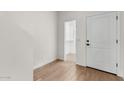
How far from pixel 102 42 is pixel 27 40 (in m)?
2.42

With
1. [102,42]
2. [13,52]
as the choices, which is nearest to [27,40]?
[13,52]

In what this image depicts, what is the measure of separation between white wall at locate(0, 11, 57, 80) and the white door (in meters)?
1.69

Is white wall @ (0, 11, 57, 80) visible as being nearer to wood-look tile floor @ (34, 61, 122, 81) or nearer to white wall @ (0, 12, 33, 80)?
white wall @ (0, 12, 33, 80)

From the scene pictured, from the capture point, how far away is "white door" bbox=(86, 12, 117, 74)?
10.2ft

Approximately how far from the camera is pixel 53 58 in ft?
16.3

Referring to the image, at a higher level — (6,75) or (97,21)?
(97,21)

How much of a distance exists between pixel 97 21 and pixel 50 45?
2.21 meters

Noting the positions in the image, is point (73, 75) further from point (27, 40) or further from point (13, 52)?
point (13, 52)

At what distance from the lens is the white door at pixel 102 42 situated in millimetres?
3102

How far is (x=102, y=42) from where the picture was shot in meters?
3.38

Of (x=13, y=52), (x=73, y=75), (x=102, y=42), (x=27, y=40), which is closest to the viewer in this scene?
(x=13, y=52)

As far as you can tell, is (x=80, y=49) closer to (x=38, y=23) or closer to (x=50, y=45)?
(x=50, y=45)

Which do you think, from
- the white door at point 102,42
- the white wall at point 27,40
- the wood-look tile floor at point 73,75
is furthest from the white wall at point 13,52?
the white door at point 102,42
